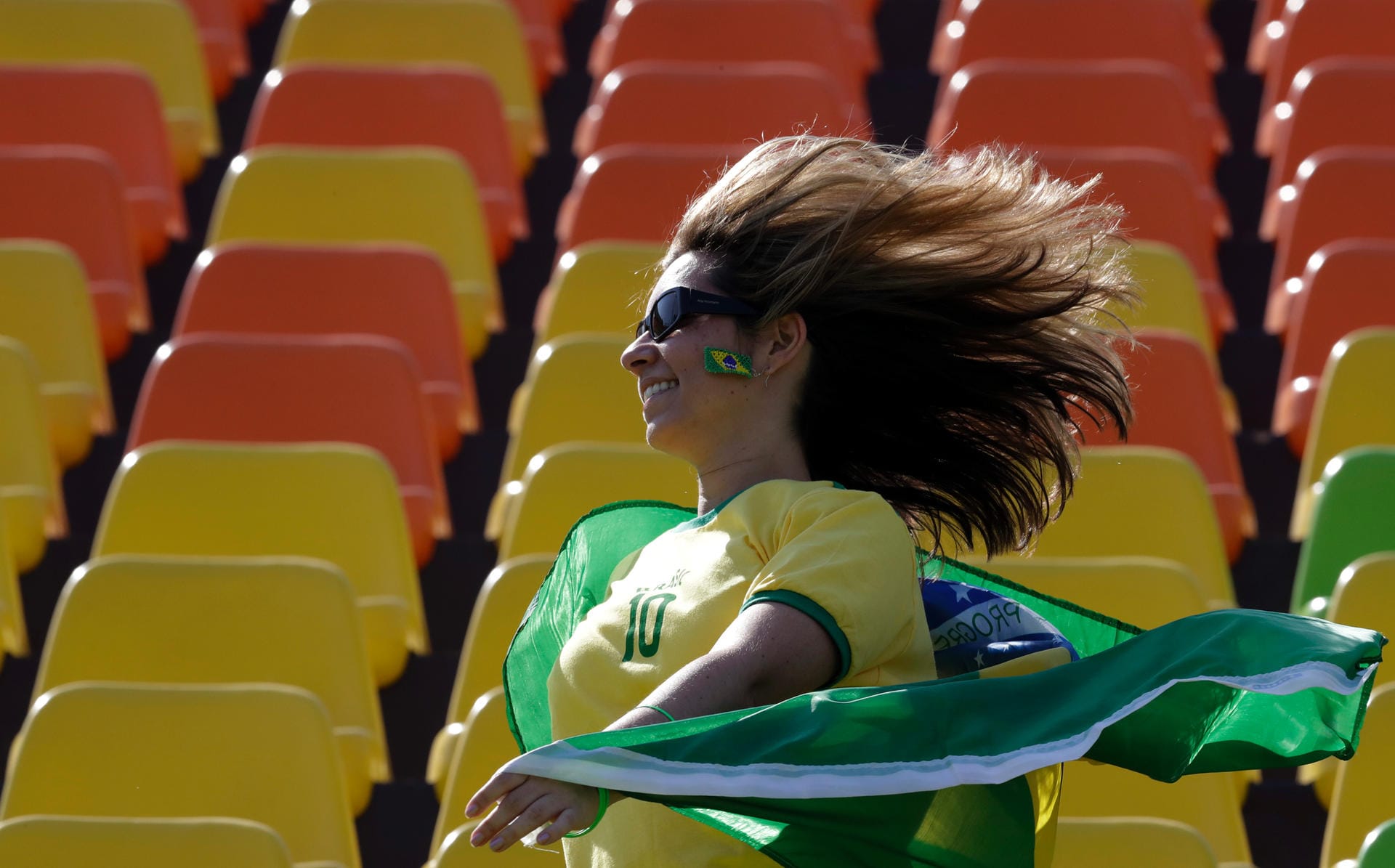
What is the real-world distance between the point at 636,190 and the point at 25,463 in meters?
1.17

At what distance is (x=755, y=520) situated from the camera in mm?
1372

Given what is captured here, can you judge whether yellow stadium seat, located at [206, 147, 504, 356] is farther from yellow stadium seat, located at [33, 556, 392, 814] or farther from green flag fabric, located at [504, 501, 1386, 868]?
green flag fabric, located at [504, 501, 1386, 868]

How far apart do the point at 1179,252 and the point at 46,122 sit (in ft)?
7.28

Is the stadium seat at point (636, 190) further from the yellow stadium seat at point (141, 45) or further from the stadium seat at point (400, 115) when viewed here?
the yellow stadium seat at point (141, 45)

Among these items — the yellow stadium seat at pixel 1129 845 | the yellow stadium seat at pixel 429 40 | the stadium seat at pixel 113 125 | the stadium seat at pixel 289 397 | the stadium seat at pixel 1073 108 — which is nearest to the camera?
the yellow stadium seat at pixel 1129 845

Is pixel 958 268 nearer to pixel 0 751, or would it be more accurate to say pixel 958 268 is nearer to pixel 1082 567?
pixel 1082 567

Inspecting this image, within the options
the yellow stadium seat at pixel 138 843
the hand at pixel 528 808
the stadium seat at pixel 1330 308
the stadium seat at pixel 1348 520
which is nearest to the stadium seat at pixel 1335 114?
the stadium seat at pixel 1330 308

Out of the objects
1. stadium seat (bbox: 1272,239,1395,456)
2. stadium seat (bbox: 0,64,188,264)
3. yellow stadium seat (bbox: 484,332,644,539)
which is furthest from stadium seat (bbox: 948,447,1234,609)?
stadium seat (bbox: 0,64,188,264)

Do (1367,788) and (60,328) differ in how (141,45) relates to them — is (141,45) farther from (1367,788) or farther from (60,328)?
(1367,788)

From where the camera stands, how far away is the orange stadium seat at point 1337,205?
3.33 metres

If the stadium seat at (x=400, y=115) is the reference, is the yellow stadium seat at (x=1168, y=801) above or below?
below

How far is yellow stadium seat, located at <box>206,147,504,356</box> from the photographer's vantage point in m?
3.47

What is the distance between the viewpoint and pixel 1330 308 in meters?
3.08

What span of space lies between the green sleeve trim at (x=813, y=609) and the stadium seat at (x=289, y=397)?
174 cm
